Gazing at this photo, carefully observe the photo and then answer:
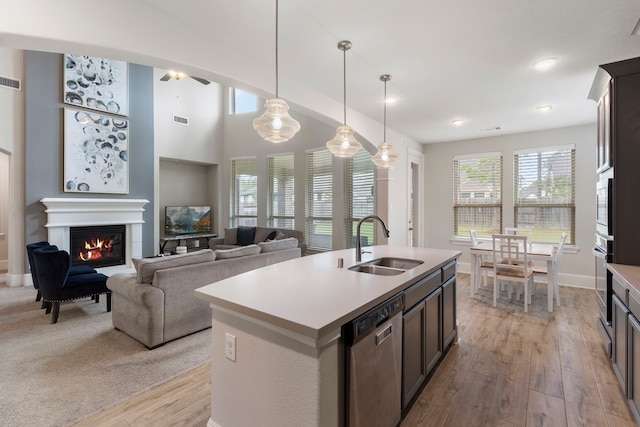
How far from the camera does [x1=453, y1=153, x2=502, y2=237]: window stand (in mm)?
5848

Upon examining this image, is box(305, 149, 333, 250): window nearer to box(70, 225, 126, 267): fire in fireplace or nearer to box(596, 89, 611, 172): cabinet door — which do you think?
box(70, 225, 126, 267): fire in fireplace

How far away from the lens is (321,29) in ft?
7.80

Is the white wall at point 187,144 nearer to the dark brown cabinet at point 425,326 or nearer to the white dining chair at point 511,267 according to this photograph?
the dark brown cabinet at point 425,326

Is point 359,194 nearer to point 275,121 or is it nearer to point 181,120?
point 275,121

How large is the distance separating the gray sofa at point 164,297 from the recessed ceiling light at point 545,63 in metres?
3.73

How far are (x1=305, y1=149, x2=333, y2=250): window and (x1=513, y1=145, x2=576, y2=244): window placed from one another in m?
3.51

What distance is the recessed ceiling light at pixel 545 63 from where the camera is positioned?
2793 mm

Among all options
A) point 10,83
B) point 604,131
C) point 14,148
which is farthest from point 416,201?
point 10,83

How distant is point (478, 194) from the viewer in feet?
19.9

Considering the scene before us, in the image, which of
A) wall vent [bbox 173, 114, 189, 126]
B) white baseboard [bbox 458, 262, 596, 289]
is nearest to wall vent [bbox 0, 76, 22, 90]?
wall vent [bbox 173, 114, 189, 126]

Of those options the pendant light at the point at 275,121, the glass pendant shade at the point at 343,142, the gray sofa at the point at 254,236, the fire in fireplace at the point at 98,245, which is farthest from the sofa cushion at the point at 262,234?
the pendant light at the point at 275,121

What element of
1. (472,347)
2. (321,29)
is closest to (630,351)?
(472,347)

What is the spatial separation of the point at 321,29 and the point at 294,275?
186cm

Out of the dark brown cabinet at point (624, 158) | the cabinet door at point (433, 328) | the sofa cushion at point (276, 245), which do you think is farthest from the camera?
the sofa cushion at point (276, 245)
